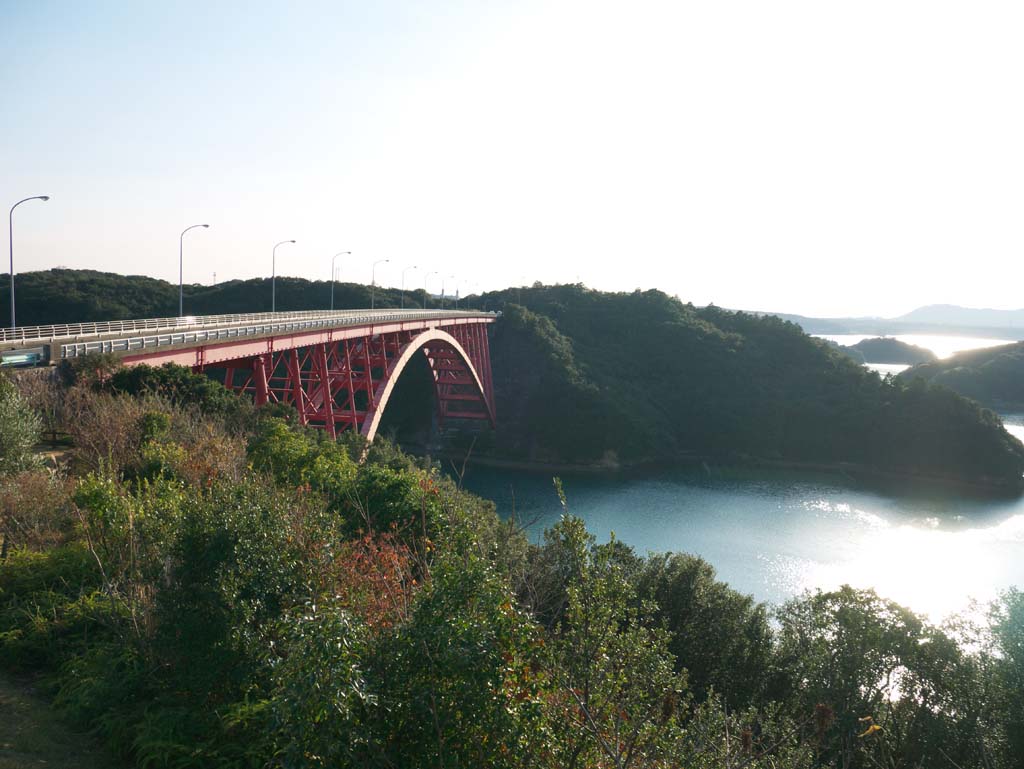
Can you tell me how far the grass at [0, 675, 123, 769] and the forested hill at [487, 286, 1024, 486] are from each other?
49926 mm

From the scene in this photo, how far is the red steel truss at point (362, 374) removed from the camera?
2455cm

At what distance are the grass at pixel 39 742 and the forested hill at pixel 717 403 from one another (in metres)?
49.9

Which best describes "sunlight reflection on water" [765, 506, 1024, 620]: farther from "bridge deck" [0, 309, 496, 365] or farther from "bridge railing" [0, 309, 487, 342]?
"bridge railing" [0, 309, 487, 342]

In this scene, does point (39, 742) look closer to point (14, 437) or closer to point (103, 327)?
point (14, 437)

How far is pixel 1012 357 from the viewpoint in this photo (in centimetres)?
9312

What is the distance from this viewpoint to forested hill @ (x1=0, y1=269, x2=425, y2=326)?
5841 cm

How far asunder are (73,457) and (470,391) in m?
48.2

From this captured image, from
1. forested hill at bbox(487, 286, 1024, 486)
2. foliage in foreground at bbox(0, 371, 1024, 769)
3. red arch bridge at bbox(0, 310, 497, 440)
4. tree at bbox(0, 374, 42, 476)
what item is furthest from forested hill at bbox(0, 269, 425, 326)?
foliage in foreground at bbox(0, 371, 1024, 769)

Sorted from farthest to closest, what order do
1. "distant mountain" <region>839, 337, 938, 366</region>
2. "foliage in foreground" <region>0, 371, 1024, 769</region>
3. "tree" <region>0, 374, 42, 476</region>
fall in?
"distant mountain" <region>839, 337, 938, 366</region> → "tree" <region>0, 374, 42, 476</region> → "foliage in foreground" <region>0, 371, 1024, 769</region>

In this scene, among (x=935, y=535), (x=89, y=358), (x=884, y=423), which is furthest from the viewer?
(x=884, y=423)

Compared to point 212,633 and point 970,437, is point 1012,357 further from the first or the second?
point 212,633

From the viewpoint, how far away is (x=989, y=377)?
3543 inches

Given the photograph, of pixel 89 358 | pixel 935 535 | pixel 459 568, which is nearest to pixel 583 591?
pixel 459 568

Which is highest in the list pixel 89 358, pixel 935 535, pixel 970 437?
pixel 89 358
